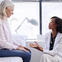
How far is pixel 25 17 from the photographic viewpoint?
16.9 ft

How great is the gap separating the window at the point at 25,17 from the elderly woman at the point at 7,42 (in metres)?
2.40

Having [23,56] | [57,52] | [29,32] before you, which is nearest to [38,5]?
[29,32]

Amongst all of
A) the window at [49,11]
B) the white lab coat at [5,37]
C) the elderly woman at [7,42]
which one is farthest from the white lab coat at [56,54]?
the window at [49,11]

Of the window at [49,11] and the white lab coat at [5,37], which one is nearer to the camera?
the white lab coat at [5,37]

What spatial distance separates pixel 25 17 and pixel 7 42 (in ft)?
8.92

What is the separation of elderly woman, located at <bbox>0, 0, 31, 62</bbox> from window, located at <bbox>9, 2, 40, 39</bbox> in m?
2.40

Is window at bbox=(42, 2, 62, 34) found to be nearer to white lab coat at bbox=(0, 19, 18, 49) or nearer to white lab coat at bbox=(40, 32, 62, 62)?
white lab coat at bbox=(40, 32, 62, 62)

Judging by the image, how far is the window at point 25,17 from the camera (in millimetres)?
5086

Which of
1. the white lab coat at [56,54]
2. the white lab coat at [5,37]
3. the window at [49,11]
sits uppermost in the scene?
the window at [49,11]

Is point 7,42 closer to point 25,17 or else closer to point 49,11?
point 25,17

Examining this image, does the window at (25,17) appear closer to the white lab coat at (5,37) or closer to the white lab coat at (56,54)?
the white lab coat at (56,54)

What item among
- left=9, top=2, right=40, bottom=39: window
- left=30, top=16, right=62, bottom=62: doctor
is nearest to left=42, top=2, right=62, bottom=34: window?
left=9, top=2, right=40, bottom=39: window

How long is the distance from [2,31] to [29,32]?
104 inches

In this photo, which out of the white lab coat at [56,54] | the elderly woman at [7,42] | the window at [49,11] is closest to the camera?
the elderly woman at [7,42]
